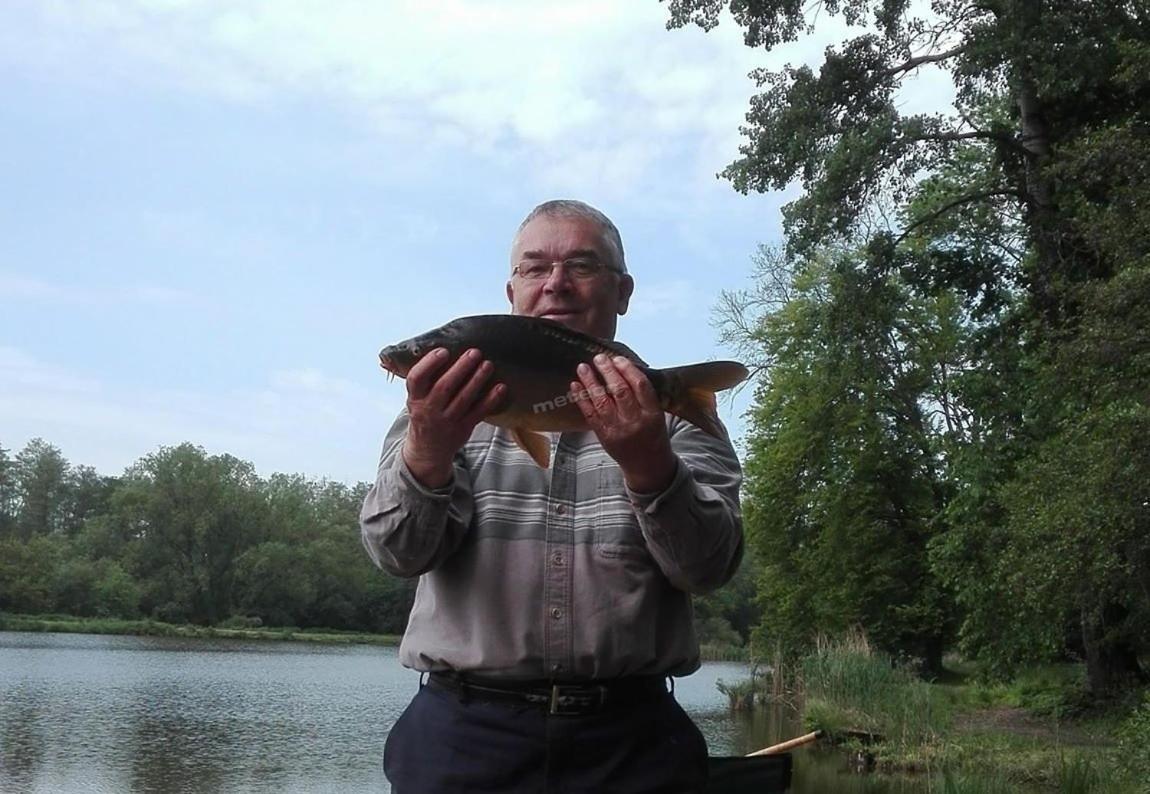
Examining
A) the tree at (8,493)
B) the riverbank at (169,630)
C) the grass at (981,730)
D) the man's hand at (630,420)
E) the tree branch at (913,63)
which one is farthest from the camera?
the tree at (8,493)

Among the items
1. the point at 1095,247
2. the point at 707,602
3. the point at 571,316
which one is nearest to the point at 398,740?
the point at 571,316

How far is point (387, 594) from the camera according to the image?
77188 millimetres

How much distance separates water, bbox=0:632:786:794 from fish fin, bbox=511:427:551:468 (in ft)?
58.2

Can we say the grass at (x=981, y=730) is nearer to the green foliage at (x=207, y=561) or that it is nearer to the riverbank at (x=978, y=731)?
the riverbank at (x=978, y=731)

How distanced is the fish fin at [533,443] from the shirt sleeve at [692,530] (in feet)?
0.83

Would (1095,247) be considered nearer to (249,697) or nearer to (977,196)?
(977,196)

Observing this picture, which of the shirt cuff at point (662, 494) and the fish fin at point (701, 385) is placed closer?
the shirt cuff at point (662, 494)

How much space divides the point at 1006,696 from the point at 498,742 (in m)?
28.9

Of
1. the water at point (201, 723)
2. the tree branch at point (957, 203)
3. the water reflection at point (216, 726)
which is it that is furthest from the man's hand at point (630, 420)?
the water at point (201, 723)

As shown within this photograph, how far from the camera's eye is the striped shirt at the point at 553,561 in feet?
8.43

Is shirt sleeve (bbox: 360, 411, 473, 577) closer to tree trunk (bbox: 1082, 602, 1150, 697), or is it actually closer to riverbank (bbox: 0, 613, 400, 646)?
tree trunk (bbox: 1082, 602, 1150, 697)

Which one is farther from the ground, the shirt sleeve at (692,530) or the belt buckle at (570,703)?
the shirt sleeve at (692,530)

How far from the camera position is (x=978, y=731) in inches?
789

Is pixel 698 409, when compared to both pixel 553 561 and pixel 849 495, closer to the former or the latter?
pixel 553 561
